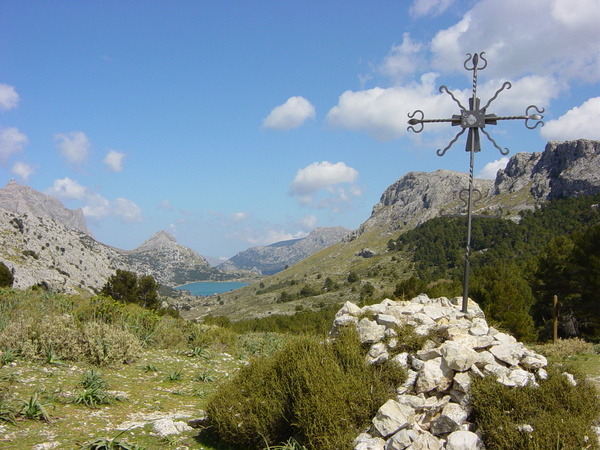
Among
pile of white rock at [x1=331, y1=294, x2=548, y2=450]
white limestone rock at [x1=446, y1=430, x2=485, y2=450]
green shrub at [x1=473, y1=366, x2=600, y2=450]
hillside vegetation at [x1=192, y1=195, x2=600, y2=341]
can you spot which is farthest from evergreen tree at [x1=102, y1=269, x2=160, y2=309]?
green shrub at [x1=473, y1=366, x2=600, y2=450]

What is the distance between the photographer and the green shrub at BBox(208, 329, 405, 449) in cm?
547

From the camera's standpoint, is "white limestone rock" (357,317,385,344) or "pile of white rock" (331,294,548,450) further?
"white limestone rock" (357,317,385,344)

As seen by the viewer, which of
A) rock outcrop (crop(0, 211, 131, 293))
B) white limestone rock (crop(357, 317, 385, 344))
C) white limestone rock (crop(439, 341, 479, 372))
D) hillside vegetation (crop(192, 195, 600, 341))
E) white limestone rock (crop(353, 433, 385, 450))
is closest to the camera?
white limestone rock (crop(353, 433, 385, 450))

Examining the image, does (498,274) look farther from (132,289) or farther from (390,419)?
(390,419)

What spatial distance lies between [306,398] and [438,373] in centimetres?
191

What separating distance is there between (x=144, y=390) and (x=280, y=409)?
164 inches

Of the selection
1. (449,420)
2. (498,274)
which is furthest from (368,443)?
(498,274)

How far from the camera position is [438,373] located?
5.96 metres

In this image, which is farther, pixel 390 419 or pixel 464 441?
pixel 390 419

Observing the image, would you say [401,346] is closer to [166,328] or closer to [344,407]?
[344,407]

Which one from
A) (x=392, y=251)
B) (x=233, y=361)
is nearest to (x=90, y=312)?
(x=233, y=361)

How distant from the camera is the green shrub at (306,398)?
547cm

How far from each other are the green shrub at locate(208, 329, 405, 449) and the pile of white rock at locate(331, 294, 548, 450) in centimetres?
28

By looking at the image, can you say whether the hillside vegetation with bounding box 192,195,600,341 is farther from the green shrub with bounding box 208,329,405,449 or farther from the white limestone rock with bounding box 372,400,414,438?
the white limestone rock with bounding box 372,400,414,438
